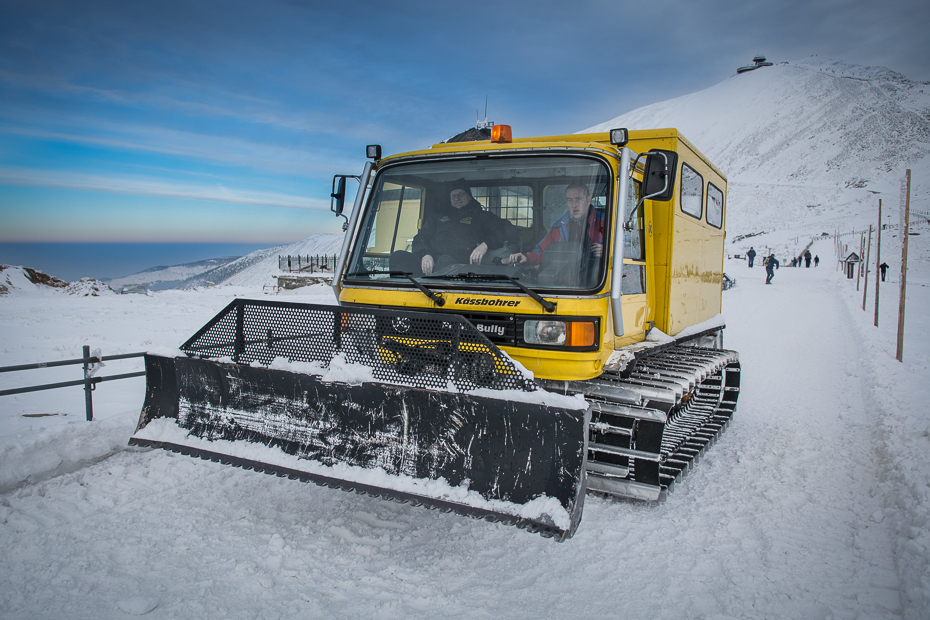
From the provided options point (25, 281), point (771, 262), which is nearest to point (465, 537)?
point (25, 281)

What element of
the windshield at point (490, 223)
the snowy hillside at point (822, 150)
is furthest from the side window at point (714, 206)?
the snowy hillside at point (822, 150)

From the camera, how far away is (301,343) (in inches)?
144

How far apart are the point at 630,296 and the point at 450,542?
2247mm

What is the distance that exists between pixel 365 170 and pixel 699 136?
196 m

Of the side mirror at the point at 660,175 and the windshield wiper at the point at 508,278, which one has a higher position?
the side mirror at the point at 660,175

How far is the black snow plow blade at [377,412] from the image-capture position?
2.96 metres

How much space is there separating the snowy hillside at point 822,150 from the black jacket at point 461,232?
92.3 m

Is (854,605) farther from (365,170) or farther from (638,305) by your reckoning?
(365,170)

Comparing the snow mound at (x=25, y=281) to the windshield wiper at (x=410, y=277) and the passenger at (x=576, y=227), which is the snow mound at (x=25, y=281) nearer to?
the windshield wiper at (x=410, y=277)

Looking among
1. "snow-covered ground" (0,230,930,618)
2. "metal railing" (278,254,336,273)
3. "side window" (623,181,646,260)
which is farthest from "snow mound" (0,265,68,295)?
"side window" (623,181,646,260)

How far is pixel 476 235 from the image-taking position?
414 cm

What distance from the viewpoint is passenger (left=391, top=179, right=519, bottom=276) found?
13.4ft

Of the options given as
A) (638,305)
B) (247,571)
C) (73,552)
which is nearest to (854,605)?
(638,305)

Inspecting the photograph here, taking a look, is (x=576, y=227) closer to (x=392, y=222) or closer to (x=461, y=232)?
(x=461, y=232)
